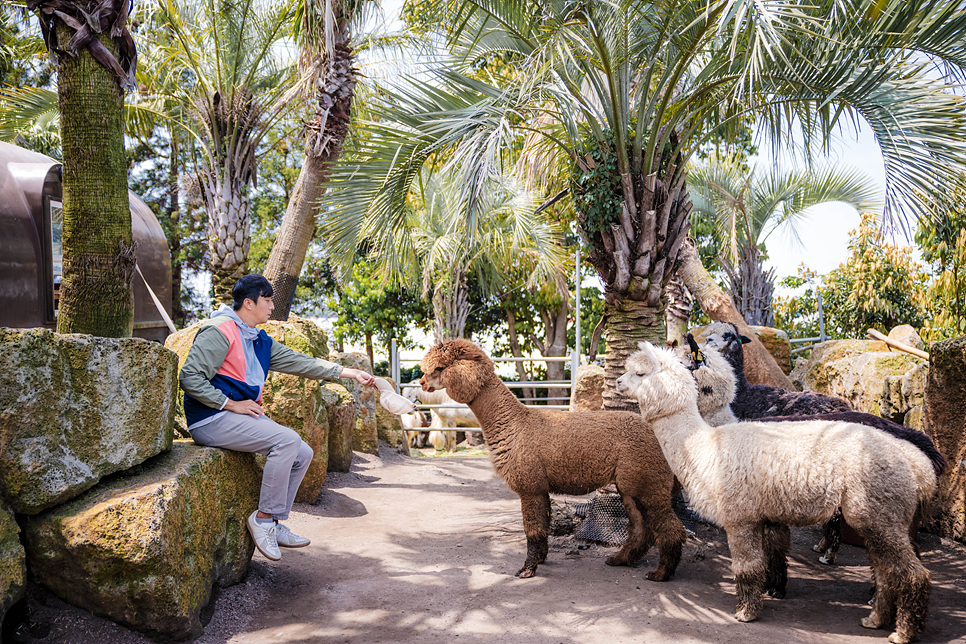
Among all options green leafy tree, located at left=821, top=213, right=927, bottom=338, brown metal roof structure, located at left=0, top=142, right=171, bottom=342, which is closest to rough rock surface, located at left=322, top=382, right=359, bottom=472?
brown metal roof structure, located at left=0, top=142, right=171, bottom=342

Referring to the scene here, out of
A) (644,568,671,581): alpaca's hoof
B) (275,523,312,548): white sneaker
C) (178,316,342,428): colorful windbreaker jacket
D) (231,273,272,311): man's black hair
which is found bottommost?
(644,568,671,581): alpaca's hoof

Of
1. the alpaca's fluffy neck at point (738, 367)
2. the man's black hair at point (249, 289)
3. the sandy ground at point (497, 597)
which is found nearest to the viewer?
the sandy ground at point (497, 597)

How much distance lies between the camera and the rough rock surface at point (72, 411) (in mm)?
2834

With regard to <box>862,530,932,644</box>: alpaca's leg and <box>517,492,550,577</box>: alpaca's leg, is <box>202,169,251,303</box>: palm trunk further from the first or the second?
<box>862,530,932,644</box>: alpaca's leg

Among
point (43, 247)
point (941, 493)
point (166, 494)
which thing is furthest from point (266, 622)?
point (43, 247)

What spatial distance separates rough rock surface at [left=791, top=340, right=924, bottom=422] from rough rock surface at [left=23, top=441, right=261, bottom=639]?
20.5ft

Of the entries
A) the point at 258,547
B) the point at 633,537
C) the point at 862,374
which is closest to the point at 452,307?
the point at 862,374

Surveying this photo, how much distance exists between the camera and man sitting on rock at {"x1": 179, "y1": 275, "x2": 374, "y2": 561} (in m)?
3.68

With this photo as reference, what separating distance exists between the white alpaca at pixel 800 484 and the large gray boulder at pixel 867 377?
10.6ft

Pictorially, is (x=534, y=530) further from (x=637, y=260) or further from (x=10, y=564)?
(x=10, y=564)

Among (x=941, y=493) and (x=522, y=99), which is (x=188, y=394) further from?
(x=941, y=493)

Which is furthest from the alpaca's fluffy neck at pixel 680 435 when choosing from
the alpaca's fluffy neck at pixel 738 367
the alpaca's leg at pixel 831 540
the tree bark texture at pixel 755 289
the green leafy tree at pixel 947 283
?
the tree bark texture at pixel 755 289

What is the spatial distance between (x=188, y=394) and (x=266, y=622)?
4.40ft

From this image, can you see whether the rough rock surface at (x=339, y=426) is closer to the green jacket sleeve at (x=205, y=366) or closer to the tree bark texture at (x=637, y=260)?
the tree bark texture at (x=637, y=260)
